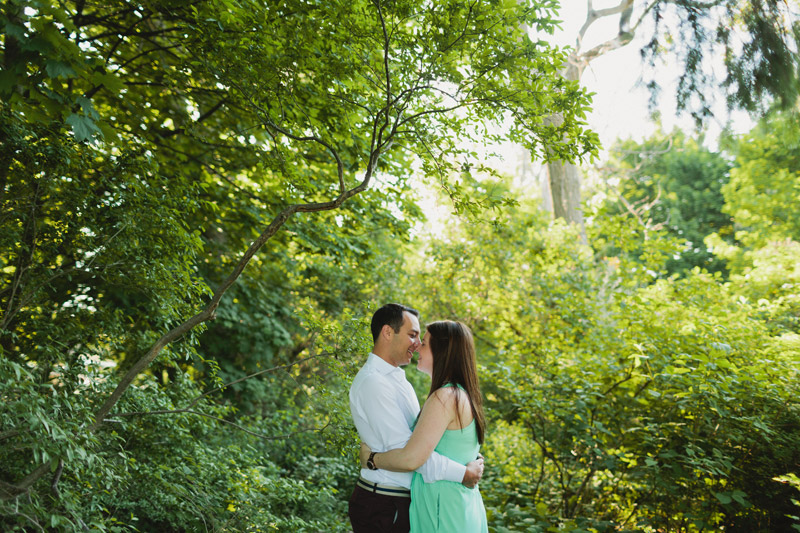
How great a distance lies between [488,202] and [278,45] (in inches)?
69.1

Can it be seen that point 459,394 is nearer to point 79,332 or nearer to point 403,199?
point 79,332

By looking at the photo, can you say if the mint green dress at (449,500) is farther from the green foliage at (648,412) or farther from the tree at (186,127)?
the green foliage at (648,412)

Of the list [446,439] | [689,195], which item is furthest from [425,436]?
[689,195]

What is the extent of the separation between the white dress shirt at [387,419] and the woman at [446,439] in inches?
2.4

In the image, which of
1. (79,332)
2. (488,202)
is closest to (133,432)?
(79,332)

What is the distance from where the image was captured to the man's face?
302cm

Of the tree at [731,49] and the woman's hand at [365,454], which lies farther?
the tree at [731,49]

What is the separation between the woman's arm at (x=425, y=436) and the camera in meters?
2.60

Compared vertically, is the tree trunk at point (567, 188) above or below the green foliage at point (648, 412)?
above

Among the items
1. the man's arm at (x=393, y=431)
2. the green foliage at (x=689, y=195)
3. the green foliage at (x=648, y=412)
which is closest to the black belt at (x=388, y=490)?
the man's arm at (x=393, y=431)

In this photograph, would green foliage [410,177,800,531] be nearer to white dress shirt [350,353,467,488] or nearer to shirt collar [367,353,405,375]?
shirt collar [367,353,405,375]

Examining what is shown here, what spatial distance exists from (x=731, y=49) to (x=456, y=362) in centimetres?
395

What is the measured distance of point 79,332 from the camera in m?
3.93

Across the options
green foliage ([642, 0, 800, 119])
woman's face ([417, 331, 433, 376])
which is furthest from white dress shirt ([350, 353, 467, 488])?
green foliage ([642, 0, 800, 119])
